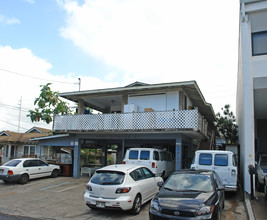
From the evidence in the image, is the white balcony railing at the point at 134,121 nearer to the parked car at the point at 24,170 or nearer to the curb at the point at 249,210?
the parked car at the point at 24,170

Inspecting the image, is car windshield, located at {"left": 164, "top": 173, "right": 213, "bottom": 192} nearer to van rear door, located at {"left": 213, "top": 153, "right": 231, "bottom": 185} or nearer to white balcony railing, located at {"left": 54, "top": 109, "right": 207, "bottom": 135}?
van rear door, located at {"left": 213, "top": 153, "right": 231, "bottom": 185}

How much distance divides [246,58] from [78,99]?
12720mm

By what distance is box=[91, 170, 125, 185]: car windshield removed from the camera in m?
7.96

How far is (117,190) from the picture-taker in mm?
7656

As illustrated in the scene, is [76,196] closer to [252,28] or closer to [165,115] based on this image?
[165,115]

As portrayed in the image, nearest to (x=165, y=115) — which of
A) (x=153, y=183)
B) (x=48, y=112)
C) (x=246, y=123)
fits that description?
(x=246, y=123)

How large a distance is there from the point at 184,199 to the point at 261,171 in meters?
7.91

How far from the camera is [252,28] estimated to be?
485 inches

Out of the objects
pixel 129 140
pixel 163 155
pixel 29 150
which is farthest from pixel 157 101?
pixel 29 150

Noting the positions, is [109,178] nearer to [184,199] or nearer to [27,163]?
[184,199]

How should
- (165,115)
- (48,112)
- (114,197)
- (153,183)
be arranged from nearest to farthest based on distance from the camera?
(114,197) → (153,183) → (165,115) → (48,112)

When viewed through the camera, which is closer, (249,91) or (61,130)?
(249,91)

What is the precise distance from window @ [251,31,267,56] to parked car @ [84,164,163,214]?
842 cm

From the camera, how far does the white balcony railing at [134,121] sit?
14.3m
